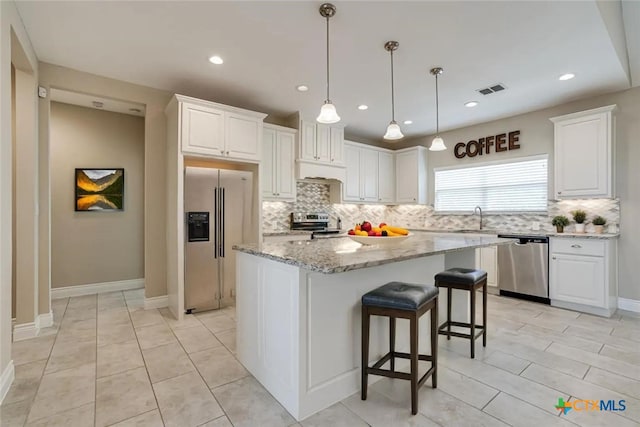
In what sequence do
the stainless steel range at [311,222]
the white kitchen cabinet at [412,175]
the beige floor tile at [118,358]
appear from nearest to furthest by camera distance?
the beige floor tile at [118,358], the stainless steel range at [311,222], the white kitchen cabinet at [412,175]

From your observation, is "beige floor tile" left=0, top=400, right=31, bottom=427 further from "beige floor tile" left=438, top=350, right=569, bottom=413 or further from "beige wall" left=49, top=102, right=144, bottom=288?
"beige wall" left=49, top=102, right=144, bottom=288

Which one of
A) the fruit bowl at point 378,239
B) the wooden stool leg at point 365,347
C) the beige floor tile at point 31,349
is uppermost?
the fruit bowl at point 378,239

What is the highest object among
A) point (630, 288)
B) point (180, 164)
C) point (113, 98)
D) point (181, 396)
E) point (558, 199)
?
point (113, 98)

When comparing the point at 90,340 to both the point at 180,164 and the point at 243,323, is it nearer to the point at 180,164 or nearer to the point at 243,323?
the point at 243,323

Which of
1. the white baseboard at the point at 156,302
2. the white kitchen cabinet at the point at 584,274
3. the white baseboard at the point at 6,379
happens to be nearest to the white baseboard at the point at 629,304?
the white kitchen cabinet at the point at 584,274

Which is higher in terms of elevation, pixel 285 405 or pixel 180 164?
pixel 180 164

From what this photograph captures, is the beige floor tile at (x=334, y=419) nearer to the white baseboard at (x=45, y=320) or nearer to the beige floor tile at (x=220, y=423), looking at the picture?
the beige floor tile at (x=220, y=423)

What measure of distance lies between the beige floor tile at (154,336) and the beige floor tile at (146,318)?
12 cm

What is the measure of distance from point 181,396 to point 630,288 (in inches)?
196

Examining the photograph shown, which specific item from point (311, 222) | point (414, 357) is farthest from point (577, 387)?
point (311, 222)

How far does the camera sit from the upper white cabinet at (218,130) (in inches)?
133

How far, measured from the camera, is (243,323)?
91.1 inches

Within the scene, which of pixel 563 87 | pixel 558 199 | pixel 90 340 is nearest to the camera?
pixel 90 340

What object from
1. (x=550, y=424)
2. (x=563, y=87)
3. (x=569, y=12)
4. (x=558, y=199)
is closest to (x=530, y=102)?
(x=563, y=87)
